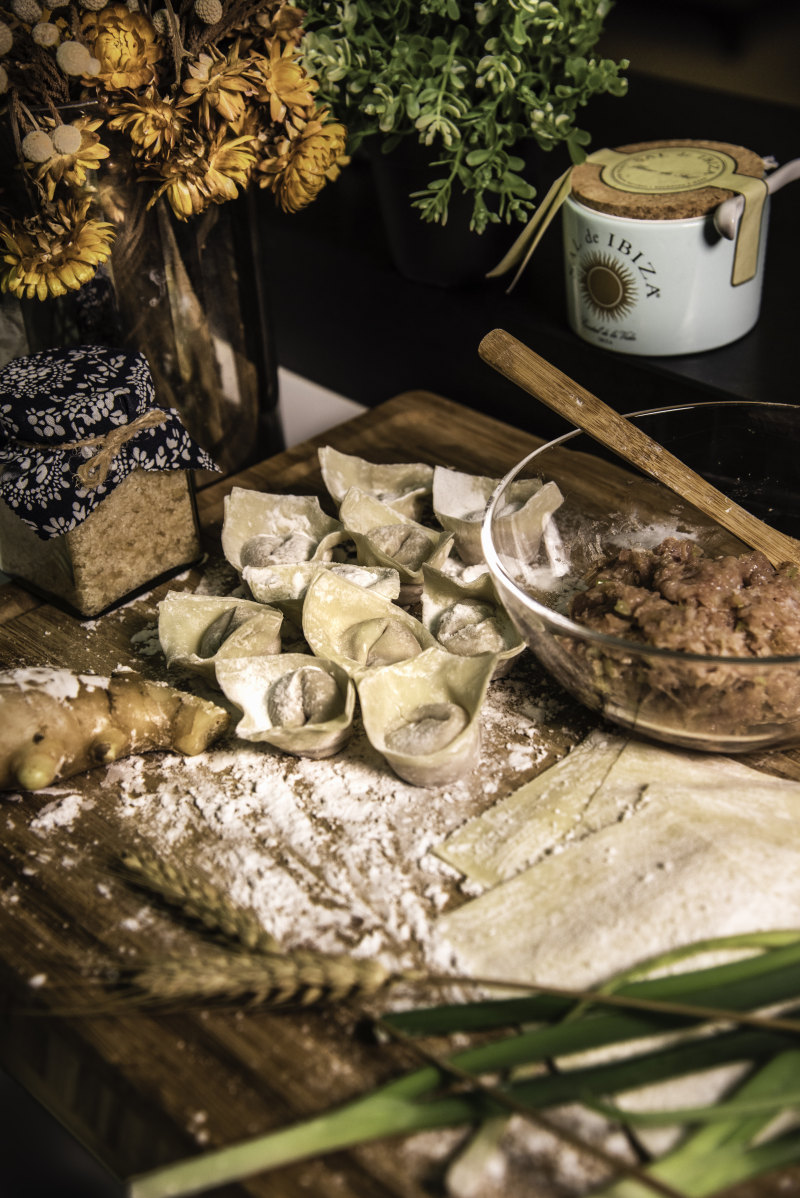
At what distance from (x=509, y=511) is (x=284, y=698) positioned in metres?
0.31

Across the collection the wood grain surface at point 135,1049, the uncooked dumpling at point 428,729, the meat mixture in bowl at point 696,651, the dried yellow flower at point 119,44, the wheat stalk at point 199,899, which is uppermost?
the dried yellow flower at point 119,44

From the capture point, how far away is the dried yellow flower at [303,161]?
1150mm

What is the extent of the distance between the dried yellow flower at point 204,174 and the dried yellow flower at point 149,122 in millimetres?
24

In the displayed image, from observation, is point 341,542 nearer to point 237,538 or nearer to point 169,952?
point 237,538

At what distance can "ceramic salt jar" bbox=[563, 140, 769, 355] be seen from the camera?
1174 millimetres

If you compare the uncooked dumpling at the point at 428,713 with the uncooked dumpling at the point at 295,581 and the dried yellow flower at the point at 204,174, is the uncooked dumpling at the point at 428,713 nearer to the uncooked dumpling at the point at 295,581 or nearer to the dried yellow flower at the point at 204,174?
the uncooked dumpling at the point at 295,581

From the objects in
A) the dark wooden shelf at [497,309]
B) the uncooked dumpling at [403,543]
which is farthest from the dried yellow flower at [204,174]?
the uncooked dumpling at [403,543]

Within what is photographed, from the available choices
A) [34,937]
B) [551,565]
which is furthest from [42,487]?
[551,565]

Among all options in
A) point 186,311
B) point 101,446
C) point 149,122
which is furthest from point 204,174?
point 101,446

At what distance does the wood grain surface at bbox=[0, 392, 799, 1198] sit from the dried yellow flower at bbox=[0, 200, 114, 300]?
1.61 feet

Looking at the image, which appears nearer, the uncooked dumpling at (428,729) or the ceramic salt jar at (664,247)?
the uncooked dumpling at (428,729)

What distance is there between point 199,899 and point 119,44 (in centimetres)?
79

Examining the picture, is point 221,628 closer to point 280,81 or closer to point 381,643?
point 381,643

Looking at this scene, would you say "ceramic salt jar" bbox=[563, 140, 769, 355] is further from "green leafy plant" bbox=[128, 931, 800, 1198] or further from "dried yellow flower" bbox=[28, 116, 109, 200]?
"green leafy plant" bbox=[128, 931, 800, 1198]
